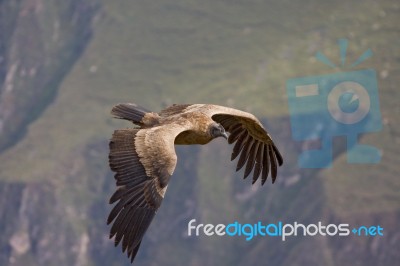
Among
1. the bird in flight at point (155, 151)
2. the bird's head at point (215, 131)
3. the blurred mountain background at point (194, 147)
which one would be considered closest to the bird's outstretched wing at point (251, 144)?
the bird in flight at point (155, 151)

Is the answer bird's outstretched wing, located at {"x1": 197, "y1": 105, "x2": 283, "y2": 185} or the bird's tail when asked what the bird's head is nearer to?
bird's outstretched wing, located at {"x1": 197, "y1": 105, "x2": 283, "y2": 185}

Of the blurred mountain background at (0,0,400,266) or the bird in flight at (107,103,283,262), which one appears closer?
the bird in flight at (107,103,283,262)

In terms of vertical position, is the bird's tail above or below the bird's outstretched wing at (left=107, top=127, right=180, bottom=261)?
above

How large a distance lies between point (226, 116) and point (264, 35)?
130m

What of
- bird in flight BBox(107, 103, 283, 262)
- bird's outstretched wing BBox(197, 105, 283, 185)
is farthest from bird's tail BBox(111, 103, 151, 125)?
bird's outstretched wing BBox(197, 105, 283, 185)

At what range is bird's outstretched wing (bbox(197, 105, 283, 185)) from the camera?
88.8 ft

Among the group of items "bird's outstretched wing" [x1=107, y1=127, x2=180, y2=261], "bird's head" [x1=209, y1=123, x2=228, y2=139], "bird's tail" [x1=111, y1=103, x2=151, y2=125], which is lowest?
"bird's outstretched wing" [x1=107, y1=127, x2=180, y2=261]

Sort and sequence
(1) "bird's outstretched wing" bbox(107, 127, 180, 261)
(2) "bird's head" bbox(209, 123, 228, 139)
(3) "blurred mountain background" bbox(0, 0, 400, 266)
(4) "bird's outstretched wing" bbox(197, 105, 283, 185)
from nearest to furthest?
1. (1) "bird's outstretched wing" bbox(107, 127, 180, 261)
2. (2) "bird's head" bbox(209, 123, 228, 139)
3. (4) "bird's outstretched wing" bbox(197, 105, 283, 185)
4. (3) "blurred mountain background" bbox(0, 0, 400, 266)

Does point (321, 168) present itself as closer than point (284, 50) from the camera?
Yes

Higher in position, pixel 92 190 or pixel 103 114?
pixel 103 114

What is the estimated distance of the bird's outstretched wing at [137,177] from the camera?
22203 millimetres

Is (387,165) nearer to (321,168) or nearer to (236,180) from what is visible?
(321,168)

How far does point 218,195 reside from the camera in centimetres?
Result: 15238

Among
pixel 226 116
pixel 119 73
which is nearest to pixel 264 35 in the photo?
pixel 119 73
